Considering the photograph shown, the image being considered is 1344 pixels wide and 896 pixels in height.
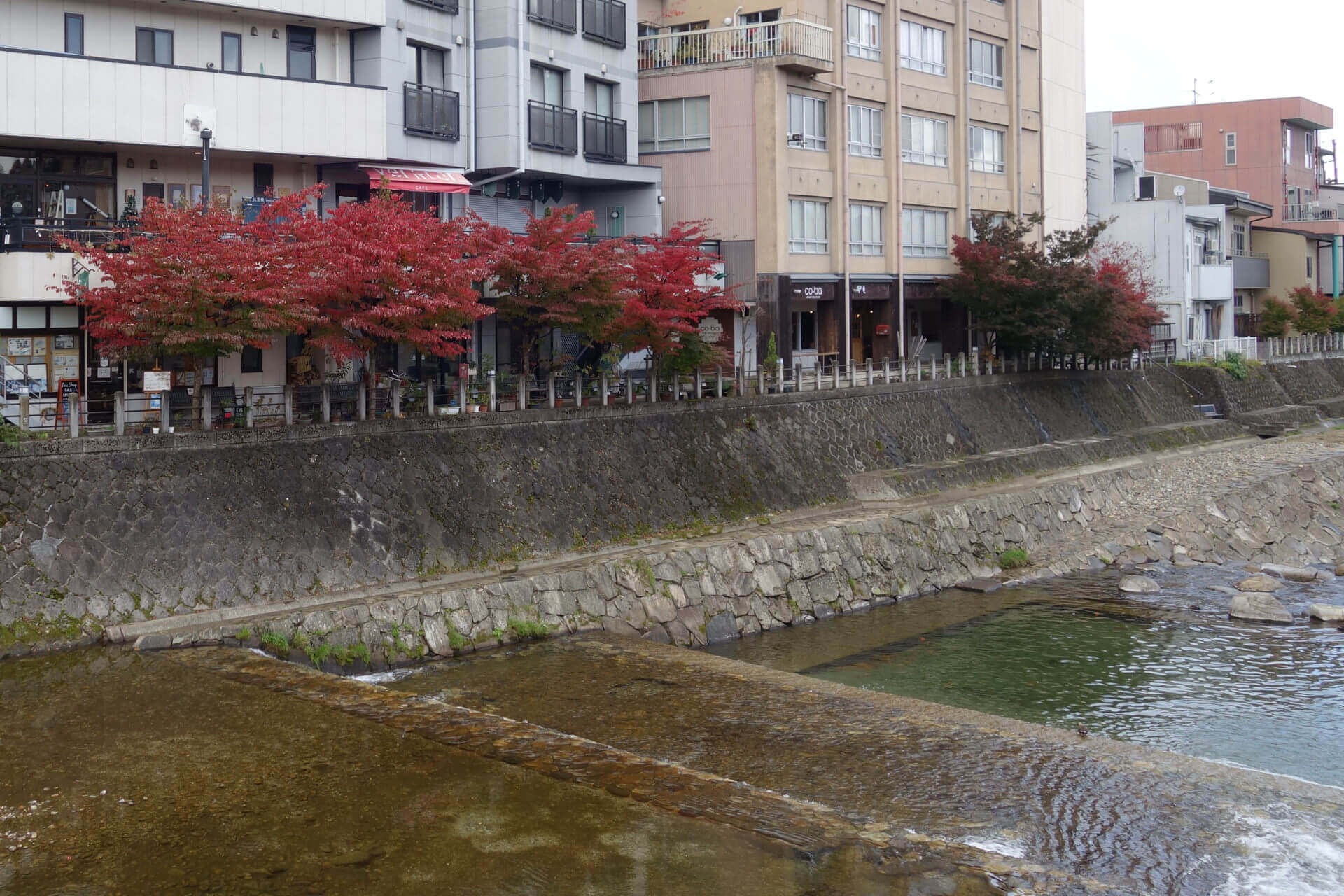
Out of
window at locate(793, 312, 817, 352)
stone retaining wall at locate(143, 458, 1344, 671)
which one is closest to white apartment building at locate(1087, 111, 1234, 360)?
stone retaining wall at locate(143, 458, 1344, 671)

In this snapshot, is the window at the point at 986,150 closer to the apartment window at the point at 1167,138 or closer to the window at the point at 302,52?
the window at the point at 302,52

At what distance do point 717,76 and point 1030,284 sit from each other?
13929mm

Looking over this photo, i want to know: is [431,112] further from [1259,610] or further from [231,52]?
[1259,610]

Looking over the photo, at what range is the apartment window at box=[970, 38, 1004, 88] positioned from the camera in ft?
169

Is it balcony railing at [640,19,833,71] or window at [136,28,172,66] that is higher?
balcony railing at [640,19,833,71]

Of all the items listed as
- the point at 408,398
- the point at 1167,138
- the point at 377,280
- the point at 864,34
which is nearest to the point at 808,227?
the point at 864,34

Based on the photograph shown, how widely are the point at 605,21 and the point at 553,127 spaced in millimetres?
4456

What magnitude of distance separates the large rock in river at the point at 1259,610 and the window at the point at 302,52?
2495cm

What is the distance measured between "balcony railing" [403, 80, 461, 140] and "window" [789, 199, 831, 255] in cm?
1236

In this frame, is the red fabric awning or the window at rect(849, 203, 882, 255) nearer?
the red fabric awning

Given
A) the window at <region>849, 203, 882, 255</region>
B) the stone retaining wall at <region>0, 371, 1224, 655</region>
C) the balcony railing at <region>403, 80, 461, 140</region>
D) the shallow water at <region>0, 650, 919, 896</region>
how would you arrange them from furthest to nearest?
the window at <region>849, 203, 882, 255</region>, the balcony railing at <region>403, 80, 461, 140</region>, the stone retaining wall at <region>0, 371, 1224, 655</region>, the shallow water at <region>0, 650, 919, 896</region>

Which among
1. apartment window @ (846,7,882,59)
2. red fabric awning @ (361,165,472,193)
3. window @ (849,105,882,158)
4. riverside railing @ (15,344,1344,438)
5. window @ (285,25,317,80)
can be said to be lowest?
riverside railing @ (15,344,1344,438)

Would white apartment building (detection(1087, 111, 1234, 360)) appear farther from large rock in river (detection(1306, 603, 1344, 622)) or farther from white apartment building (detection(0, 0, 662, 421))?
white apartment building (detection(0, 0, 662, 421))

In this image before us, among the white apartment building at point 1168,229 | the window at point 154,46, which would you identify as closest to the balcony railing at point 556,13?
the window at point 154,46
